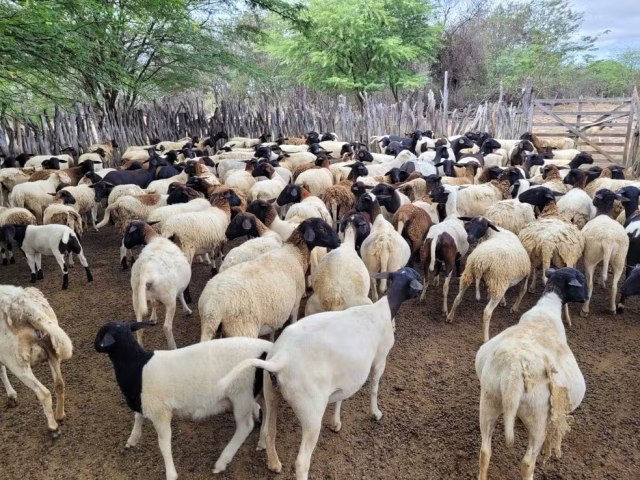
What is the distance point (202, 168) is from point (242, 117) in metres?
6.98

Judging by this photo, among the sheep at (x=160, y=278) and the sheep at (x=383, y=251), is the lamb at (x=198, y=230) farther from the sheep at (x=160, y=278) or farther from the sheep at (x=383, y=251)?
the sheep at (x=383, y=251)

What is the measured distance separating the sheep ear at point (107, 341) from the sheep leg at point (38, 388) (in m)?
0.98

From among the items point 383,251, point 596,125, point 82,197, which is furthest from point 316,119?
point 383,251

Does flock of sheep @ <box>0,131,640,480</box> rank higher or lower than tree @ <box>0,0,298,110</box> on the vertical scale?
lower

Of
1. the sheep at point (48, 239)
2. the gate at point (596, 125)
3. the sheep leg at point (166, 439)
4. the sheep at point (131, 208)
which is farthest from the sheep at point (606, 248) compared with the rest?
the gate at point (596, 125)

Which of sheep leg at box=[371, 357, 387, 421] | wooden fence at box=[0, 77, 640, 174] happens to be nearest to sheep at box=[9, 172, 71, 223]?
wooden fence at box=[0, 77, 640, 174]

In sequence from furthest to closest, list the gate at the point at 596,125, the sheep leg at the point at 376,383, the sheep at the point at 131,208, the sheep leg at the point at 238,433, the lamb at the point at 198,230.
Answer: the gate at the point at 596,125 < the sheep at the point at 131,208 < the lamb at the point at 198,230 < the sheep leg at the point at 376,383 < the sheep leg at the point at 238,433

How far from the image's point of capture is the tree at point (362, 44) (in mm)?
21266

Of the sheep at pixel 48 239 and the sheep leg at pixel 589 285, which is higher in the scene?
the sheep at pixel 48 239

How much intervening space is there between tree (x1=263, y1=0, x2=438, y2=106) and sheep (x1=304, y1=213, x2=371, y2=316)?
18.7 meters

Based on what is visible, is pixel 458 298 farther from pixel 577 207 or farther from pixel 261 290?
pixel 577 207

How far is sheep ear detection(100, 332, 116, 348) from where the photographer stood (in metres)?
Answer: 3.00

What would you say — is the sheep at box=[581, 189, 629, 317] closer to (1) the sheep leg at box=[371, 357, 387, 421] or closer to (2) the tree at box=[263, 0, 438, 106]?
(1) the sheep leg at box=[371, 357, 387, 421]

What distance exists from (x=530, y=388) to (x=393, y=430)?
136 cm
